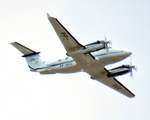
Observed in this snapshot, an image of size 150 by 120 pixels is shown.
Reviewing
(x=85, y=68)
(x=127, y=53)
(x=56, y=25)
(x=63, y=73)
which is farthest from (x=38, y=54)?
Answer: (x=127, y=53)

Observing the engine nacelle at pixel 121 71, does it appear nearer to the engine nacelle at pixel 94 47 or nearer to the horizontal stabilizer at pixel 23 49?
the engine nacelle at pixel 94 47

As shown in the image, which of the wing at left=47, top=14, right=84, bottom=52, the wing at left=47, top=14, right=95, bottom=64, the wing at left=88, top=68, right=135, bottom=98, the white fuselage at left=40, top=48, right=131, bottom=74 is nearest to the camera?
the wing at left=47, top=14, right=84, bottom=52

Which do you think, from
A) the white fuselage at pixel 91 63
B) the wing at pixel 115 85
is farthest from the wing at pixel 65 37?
the wing at pixel 115 85

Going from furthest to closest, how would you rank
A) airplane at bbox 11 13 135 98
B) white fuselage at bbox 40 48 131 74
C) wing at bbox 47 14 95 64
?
white fuselage at bbox 40 48 131 74
airplane at bbox 11 13 135 98
wing at bbox 47 14 95 64

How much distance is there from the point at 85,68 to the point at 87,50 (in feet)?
11.3

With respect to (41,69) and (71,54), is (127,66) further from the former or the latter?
(41,69)

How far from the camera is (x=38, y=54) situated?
111ft

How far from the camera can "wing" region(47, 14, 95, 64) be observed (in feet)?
85.6

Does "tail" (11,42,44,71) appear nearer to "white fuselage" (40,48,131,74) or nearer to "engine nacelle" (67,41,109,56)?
"white fuselage" (40,48,131,74)

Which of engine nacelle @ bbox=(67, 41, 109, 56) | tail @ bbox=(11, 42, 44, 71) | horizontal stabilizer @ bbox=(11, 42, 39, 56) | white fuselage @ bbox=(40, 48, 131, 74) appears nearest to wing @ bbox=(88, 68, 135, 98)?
white fuselage @ bbox=(40, 48, 131, 74)

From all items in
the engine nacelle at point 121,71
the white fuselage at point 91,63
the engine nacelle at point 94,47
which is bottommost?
the engine nacelle at point 121,71

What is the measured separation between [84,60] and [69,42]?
2.83m

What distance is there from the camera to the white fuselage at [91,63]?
29094 millimetres

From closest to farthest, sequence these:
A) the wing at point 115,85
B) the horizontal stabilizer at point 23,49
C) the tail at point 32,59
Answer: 1. the horizontal stabilizer at point 23,49
2. the tail at point 32,59
3. the wing at point 115,85
